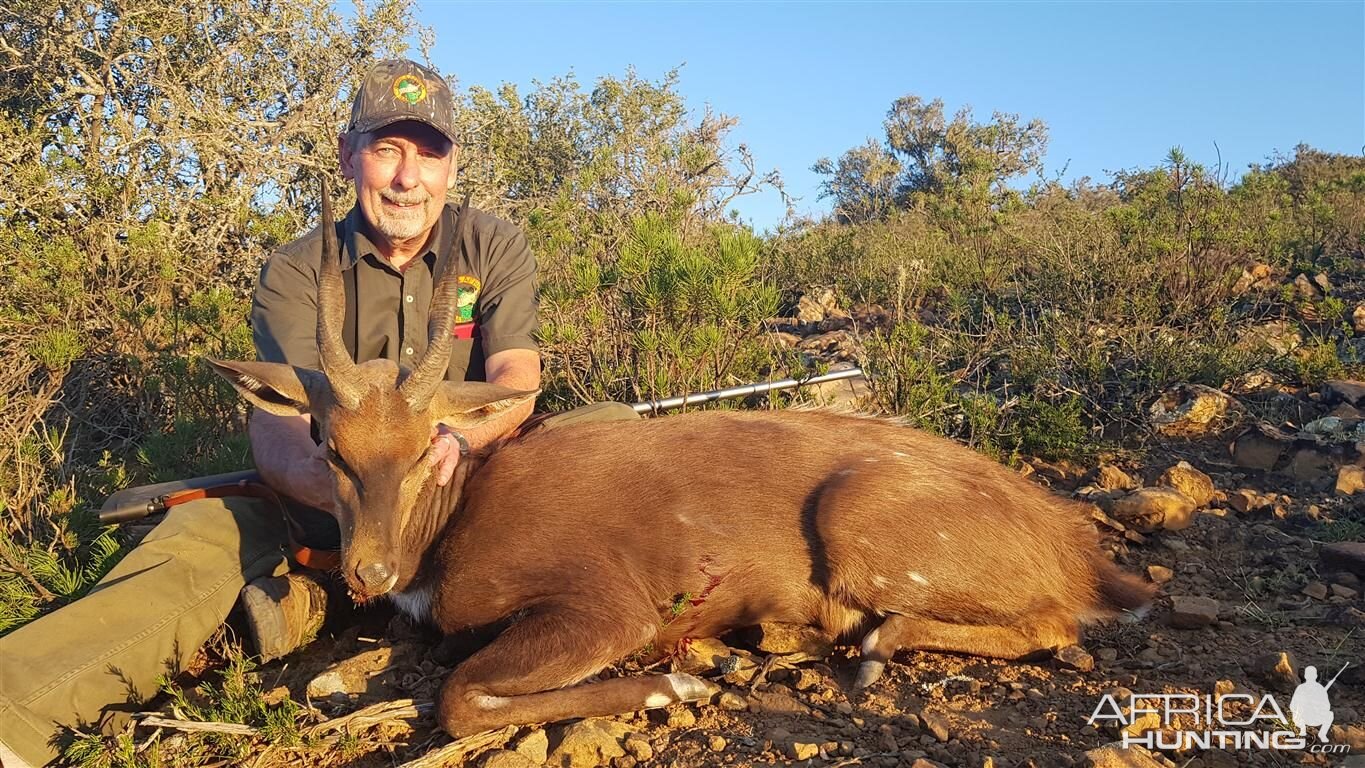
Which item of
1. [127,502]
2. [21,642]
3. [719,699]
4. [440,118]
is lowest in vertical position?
[719,699]

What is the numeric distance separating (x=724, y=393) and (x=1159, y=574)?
2780 millimetres

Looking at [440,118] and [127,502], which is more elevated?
[440,118]

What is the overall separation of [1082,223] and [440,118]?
25.0 feet

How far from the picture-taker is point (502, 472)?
14.6 feet

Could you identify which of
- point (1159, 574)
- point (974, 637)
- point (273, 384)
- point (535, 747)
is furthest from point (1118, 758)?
Answer: point (273, 384)

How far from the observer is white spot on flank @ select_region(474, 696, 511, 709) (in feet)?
11.5

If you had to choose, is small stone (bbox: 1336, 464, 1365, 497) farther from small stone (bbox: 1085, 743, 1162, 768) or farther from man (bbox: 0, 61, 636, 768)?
man (bbox: 0, 61, 636, 768)

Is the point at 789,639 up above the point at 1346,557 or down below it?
below

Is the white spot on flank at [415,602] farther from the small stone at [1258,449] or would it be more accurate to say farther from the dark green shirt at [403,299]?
the small stone at [1258,449]

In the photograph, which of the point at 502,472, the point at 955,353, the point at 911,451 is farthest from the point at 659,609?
the point at 955,353

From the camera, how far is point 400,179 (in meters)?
5.27

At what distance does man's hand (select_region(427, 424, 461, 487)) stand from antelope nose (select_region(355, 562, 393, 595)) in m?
0.56

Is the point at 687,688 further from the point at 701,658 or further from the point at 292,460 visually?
the point at 292,460

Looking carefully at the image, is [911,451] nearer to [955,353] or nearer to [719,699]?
[719,699]
